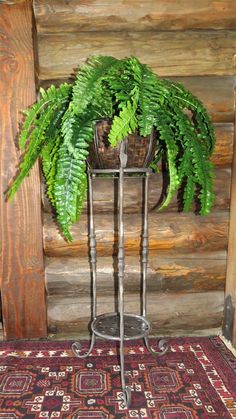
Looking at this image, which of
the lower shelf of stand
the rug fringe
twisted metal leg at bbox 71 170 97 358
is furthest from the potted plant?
the rug fringe

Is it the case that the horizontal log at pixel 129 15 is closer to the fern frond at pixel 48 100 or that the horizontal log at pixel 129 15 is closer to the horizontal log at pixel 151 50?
the horizontal log at pixel 151 50

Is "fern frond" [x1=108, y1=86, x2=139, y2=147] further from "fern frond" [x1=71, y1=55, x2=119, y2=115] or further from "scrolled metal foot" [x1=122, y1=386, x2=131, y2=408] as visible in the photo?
"scrolled metal foot" [x1=122, y1=386, x2=131, y2=408]

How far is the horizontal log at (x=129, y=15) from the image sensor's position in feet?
5.51

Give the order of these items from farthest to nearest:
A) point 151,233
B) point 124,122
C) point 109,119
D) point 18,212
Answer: point 151,233
point 18,212
point 109,119
point 124,122

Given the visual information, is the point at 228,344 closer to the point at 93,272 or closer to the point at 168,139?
the point at 93,272

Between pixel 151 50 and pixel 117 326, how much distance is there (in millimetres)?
1286

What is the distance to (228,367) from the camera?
65.6 inches

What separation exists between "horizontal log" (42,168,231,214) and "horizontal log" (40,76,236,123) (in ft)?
0.95

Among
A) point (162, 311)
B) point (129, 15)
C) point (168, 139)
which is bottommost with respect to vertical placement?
point (162, 311)

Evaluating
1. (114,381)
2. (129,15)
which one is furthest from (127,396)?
(129,15)

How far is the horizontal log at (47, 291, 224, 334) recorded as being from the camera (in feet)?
6.26

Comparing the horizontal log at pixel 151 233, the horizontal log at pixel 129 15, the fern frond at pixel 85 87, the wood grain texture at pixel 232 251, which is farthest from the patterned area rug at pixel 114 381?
the horizontal log at pixel 129 15

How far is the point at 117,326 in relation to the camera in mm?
1641

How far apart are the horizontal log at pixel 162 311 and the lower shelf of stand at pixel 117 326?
19 centimetres
